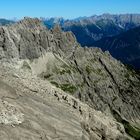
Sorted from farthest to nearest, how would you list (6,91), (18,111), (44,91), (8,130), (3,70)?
(3,70) < (44,91) < (6,91) < (18,111) < (8,130)

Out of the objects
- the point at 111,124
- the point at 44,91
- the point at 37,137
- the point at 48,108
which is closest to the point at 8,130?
the point at 37,137

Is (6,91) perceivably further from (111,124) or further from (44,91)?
(111,124)

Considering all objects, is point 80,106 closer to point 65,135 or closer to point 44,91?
point 44,91

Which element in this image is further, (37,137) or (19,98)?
(19,98)

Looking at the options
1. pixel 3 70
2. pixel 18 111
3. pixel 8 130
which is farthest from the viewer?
pixel 3 70

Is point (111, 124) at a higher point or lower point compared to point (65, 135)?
lower

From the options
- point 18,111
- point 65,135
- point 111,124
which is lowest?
point 111,124

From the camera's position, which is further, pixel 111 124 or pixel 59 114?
pixel 111 124


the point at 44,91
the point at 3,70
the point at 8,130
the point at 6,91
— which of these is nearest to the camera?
the point at 8,130

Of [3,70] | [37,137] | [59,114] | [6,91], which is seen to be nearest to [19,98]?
A: [6,91]
